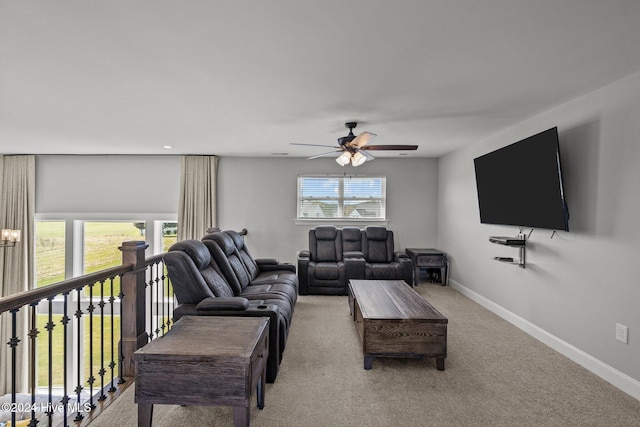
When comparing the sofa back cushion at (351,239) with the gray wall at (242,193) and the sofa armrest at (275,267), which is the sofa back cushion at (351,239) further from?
the sofa armrest at (275,267)

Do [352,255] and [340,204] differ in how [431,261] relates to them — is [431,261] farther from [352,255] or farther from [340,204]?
[340,204]

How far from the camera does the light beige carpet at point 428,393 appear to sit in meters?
2.02

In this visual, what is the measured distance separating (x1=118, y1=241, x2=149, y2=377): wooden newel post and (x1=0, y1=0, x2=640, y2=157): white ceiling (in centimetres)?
142

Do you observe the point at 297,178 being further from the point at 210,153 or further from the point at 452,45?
the point at 452,45

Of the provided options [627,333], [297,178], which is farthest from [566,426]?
[297,178]

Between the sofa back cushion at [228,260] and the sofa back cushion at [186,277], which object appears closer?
the sofa back cushion at [186,277]

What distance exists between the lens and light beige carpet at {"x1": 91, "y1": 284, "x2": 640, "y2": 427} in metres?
2.02

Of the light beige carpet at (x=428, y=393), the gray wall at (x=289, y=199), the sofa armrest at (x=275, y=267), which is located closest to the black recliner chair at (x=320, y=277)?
the sofa armrest at (x=275, y=267)

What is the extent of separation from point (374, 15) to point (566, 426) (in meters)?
2.74

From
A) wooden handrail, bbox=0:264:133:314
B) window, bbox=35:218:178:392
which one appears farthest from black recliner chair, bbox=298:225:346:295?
wooden handrail, bbox=0:264:133:314

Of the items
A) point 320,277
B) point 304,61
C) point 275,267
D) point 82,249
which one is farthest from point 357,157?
point 82,249

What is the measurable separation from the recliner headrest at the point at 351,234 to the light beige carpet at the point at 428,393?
260cm

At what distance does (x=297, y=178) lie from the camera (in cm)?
611

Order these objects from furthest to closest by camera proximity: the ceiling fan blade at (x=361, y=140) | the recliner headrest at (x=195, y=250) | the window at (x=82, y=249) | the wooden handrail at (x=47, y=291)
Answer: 1. the window at (x=82, y=249)
2. the ceiling fan blade at (x=361, y=140)
3. the recliner headrest at (x=195, y=250)
4. the wooden handrail at (x=47, y=291)
